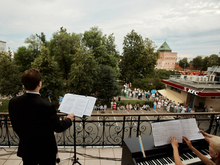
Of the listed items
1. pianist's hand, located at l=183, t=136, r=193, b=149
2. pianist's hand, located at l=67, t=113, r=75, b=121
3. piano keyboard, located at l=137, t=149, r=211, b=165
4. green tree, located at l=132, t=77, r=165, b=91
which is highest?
pianist's hand, located at l=67, t=113, r=75, b=121

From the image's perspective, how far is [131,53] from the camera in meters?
34.3

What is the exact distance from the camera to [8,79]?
61.4 feet

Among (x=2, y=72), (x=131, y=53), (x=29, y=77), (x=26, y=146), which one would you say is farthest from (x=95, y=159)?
(x=131, y=53)

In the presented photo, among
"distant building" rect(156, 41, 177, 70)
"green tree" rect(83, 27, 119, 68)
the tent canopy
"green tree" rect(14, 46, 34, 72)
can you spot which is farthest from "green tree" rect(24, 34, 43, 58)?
"distant building" rect(156, 41, 177, 70)

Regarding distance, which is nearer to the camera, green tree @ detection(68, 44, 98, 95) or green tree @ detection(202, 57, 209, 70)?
green tree @ detection(68, 44, 98, 95)

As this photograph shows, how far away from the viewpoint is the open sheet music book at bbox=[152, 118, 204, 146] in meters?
2.15

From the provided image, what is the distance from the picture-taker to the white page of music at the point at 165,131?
7.02ft

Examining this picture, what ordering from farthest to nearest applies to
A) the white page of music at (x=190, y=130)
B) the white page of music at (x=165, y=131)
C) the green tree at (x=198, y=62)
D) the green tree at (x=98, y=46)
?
the green tree at (x=198, y=62)
the green tree at (x=98, y=46)
the white page of music at (x=190, y=130)
the white page of music at (x=165, y=131)

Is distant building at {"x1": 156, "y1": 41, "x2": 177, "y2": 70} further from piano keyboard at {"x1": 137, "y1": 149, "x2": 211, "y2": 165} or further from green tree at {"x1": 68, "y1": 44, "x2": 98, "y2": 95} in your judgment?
piano keyboard at {"x1": 137, "y1": 149, "x2": 211, "y2": 165}

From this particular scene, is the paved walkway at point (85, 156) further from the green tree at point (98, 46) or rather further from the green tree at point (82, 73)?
the green tree at point (98, 46)

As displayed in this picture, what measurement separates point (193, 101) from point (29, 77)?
25.4 metres

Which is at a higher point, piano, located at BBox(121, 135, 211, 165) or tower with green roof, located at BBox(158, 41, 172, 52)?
tower with green roof, located at BBox(158, 41, 172, 52)

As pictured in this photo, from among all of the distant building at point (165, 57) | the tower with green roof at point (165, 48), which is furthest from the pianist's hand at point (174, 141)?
the tower with green roof at point (165, 48)

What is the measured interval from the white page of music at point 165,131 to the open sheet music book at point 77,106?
1210 millimetres
